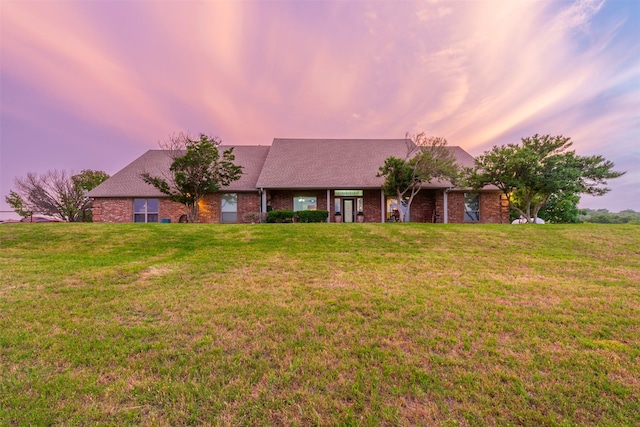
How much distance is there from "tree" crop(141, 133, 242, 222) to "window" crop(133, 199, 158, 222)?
256 cm

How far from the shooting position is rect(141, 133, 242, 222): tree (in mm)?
13734

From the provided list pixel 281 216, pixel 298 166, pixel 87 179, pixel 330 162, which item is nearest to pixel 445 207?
pixel 330 162

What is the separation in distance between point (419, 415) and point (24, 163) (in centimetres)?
4267

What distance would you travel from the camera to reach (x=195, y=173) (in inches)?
552

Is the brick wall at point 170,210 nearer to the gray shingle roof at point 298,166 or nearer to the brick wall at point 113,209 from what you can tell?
the gray shingle roof at point 298,166

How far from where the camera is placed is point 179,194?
15.0 m

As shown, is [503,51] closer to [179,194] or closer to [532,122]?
[532,122]

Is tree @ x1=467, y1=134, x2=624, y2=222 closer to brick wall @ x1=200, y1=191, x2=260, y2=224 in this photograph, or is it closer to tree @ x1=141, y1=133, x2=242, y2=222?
brick wall @ x1=200, y1=191, x2=260, y2=224

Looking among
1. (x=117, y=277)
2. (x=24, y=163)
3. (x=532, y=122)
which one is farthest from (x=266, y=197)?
(x=24, y=163)

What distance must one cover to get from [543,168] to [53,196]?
135 feet

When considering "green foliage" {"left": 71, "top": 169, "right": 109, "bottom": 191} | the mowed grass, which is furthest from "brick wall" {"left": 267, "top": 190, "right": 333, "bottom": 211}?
"green foliage" {"left": 71, "top": 169, "right": 109, "bottom": 191}

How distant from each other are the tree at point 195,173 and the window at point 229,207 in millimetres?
1684

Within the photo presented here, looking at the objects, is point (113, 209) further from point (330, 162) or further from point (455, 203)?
point (455, 203)

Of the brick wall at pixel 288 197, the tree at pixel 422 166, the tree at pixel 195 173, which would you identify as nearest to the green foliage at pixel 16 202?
the tree at pixel 195 173
